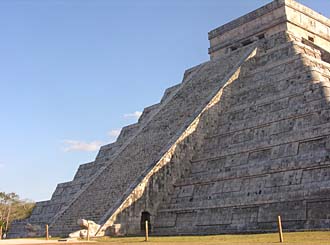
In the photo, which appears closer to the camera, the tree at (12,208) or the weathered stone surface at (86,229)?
the weathered stone surface at (86,229)

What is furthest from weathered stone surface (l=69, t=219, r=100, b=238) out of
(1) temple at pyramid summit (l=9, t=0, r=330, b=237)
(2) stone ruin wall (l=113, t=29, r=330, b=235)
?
(2) stone ruin wall (l=113, t=29, r=330, b=235)

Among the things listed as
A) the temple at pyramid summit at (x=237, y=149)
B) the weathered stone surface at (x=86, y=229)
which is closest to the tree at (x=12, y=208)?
the temple at pyramid summit at (x=237, y=149)

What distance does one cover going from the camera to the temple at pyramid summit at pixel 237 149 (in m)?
15.2

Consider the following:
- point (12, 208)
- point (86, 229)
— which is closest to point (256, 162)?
point (86, 229)

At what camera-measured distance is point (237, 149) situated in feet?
60.0

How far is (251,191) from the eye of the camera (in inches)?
634

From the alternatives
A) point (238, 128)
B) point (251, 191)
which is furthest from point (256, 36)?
point (251, 191)

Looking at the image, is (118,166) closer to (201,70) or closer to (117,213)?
(117,213)

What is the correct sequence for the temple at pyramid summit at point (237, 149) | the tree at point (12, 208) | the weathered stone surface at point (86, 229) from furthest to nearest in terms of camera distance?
the tree at point (12, 208) → the weathered stone surface at point (86, 229) → the temple at pyramid summit at point (237, 149)

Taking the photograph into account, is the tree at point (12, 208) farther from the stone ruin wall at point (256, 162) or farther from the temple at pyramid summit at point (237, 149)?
the stone ruin wall at point (256, 162)

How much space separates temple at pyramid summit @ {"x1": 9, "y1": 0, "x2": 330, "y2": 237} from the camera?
600 inches

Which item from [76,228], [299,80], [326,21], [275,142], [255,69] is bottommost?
[76,228]

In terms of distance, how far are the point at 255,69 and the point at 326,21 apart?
8175mm

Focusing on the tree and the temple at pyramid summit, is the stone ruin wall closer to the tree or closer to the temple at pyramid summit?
the temple at pyramid summit
